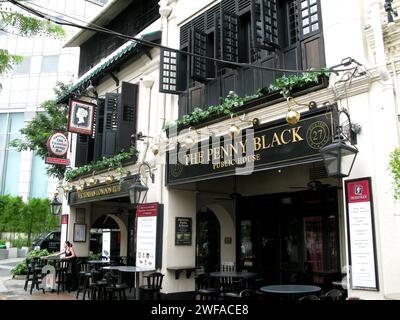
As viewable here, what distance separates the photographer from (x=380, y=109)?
20.9 ft

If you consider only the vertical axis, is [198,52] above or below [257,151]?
above

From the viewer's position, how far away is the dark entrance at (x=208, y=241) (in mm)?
14562

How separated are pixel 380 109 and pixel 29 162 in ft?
147

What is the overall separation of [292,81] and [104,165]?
7877mm

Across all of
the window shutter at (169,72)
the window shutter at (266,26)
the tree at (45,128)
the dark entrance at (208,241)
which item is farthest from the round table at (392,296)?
the tree at (45,128)

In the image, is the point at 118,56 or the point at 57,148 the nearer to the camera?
the point at 118,56

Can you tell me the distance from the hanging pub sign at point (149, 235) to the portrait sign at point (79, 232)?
5.55 m

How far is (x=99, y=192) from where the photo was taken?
45.4 ft

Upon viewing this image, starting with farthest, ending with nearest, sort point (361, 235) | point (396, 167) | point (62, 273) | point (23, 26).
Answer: point (62, 273) < point (23, 26) < point (361, 235) < point (396, 167)

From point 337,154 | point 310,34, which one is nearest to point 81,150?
point 310,34

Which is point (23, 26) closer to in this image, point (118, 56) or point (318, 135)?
point (118, 56)

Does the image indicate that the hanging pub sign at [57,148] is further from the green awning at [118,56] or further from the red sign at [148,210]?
the red sign at [148,210]

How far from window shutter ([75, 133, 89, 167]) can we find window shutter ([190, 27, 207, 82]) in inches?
284
